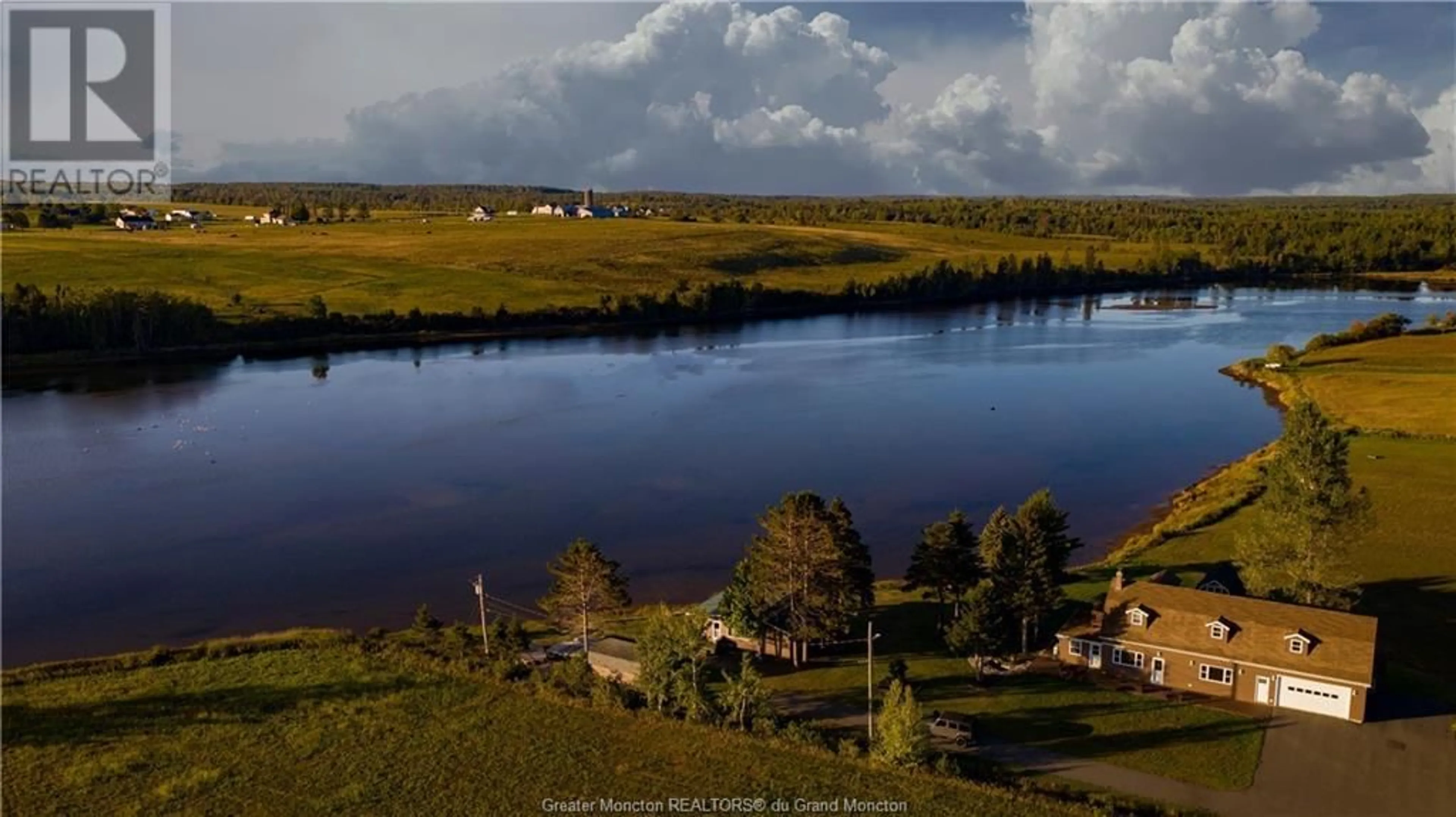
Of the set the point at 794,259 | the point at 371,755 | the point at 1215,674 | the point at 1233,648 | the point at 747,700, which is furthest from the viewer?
the point at 794,259

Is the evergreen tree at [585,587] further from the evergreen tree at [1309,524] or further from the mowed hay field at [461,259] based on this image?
the mowed hay field at [461,259]

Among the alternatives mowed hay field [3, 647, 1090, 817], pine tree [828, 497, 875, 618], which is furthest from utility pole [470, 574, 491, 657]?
pine tree [828, 497, 875, 618]

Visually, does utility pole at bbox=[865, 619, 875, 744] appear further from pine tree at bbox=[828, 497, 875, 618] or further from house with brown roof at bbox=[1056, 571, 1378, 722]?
house with brown roof at bbox=[1056, 571, 1378, 722]

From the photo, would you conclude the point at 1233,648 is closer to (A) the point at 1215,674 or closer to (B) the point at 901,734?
(A) the point at 1215,674

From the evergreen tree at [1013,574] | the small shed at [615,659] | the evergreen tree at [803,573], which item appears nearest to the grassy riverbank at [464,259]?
the small shed at [615,659]

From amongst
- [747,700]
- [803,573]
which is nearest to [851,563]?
[803,573]
